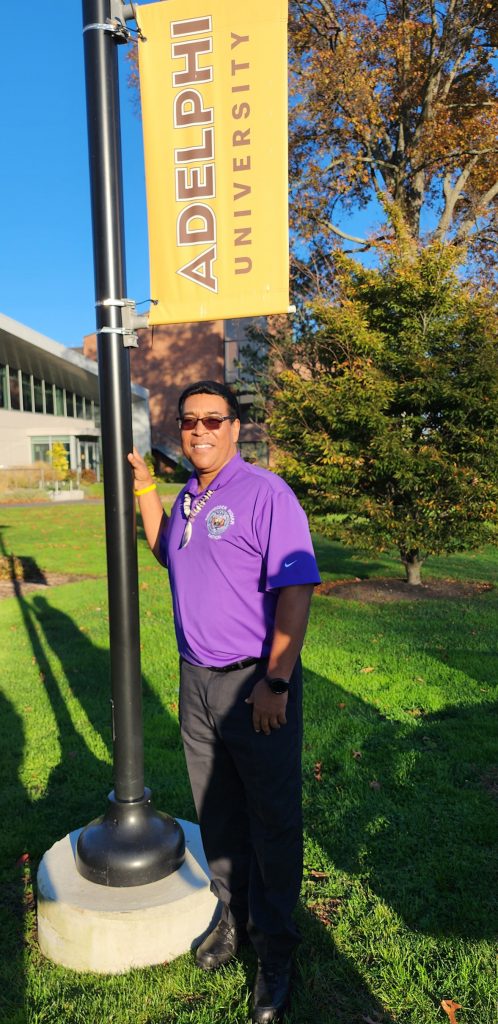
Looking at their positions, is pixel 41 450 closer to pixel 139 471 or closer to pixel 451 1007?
pixel 139 471

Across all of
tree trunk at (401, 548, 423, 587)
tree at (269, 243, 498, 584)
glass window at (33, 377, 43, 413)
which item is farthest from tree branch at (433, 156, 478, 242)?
glass window at (33, 377, 43, 413)

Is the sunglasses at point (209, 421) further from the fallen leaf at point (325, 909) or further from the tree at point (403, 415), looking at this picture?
the tree at point (403, 415)

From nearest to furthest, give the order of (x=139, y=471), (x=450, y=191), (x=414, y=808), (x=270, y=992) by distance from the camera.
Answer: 1. (x=270, y=992)
2. (x=139, y=471)
3. (x=414, y=808)
4. (x=450, y=191)

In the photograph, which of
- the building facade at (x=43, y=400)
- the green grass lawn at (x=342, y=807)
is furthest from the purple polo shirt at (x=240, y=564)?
the building facade at (x=43, y=400)

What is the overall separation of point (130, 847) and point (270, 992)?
724mm

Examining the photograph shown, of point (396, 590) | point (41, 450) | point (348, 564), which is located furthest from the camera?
point (41, 450)

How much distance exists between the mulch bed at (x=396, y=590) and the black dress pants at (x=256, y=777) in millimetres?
6912

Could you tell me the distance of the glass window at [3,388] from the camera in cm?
3275

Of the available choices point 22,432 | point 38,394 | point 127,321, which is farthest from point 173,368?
point 127,321

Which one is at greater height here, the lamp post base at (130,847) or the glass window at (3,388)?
the glass window at (3,388)

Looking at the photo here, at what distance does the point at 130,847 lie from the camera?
2.74 metres

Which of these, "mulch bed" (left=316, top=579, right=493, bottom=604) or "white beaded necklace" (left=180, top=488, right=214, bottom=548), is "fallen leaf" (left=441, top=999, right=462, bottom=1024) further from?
"mulch bed" (left=316, top=579, right=493, bottom=604)

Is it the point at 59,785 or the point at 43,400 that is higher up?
the point at 43,400

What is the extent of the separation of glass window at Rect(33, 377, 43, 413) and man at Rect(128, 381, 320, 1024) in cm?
3625
